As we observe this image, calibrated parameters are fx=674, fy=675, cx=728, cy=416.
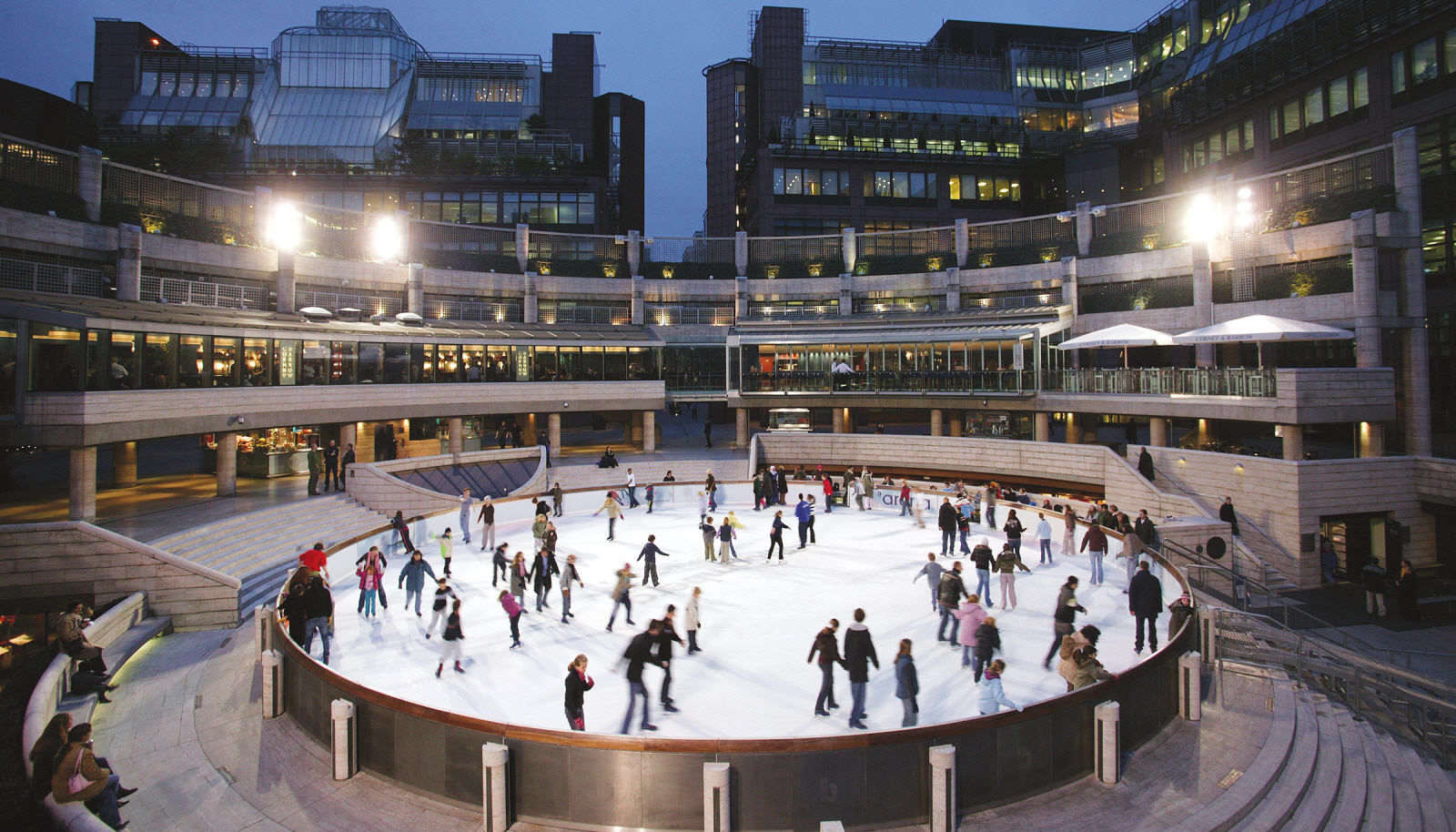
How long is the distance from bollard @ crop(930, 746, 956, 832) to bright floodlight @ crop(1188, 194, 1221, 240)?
3440cm

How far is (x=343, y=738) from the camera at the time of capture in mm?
8320

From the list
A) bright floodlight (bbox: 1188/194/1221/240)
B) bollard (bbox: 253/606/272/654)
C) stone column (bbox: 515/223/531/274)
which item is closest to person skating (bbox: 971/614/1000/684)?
bollard (bbox: 253/606/272/654)

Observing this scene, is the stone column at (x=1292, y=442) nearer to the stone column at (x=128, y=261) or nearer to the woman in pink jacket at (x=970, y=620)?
the woman in pink jacket at (x=970, y=620)

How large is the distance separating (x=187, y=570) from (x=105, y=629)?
86.2 inches

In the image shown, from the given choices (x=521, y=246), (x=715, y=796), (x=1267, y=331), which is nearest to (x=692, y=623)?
(x=715, y=796)

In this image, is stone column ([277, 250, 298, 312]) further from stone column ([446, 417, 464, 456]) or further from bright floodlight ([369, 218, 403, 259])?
stone column ([446, 417, 464, 456])

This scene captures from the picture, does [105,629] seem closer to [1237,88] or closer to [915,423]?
[915,423]

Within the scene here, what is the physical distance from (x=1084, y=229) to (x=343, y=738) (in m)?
42.6

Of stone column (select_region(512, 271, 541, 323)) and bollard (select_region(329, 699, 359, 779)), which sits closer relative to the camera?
bollard (select_region(329, 699, 359, 779))

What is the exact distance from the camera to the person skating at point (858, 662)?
8.81 m

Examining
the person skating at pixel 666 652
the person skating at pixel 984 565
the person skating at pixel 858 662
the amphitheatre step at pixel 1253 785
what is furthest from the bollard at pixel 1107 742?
the person skating at pixel 984 565

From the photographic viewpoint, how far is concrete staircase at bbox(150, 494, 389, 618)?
57.2 ft

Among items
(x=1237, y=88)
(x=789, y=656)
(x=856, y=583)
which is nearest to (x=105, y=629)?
(x=789, y=656)

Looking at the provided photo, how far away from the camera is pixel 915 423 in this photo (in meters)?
43.6
